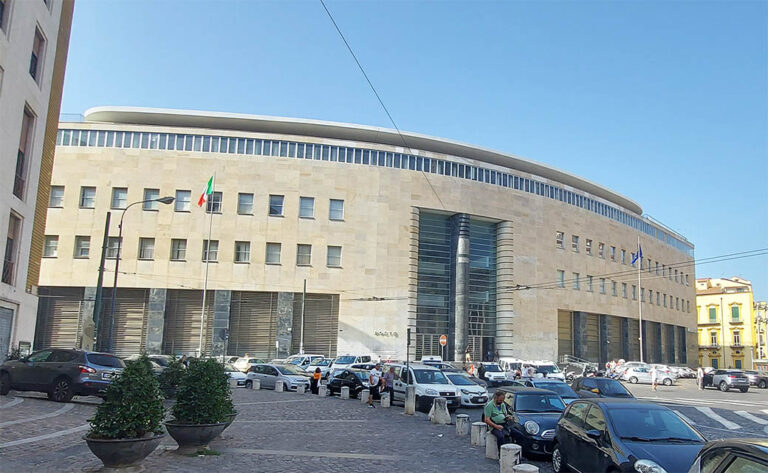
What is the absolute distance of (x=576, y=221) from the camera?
6228 centimetres

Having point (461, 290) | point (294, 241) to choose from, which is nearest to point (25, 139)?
point (294, 241)

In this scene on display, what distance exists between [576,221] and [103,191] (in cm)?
4470

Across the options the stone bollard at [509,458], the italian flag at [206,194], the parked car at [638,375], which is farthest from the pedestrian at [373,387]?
the parked car at [638,375]

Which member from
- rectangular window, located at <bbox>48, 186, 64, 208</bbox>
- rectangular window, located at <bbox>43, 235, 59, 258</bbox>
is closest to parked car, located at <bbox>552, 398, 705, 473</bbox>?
rectangular window, located at <bbox>43, 235, 59, 258</bbox>

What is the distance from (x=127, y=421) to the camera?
8820mm

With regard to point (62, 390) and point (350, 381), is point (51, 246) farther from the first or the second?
point (62, 390)

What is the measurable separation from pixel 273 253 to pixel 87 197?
1523 centimetres

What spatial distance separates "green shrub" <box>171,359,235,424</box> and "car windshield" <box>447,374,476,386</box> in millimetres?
13209

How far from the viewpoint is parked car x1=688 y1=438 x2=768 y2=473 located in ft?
13.6

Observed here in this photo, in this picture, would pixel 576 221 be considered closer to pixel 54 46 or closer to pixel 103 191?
pixel 103 191

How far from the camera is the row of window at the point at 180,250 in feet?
152

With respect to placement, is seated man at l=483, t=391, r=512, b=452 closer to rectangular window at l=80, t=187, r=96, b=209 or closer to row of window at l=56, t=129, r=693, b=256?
row of window at l=56, t=129, r=693, b=256

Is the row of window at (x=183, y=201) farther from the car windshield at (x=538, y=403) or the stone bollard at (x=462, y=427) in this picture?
the car windshield at (x=538, y=403)

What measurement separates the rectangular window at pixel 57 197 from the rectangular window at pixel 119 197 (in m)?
3.95
